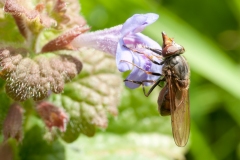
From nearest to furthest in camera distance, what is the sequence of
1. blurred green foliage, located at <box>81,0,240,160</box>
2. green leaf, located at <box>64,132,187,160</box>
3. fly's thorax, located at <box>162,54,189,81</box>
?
fly's thorax, located at <box>162,54,189,81</box> < green leaf, located at <box>64,132,187,160</box> < blurred green foliage, located at <box>81,0,240,160</box>

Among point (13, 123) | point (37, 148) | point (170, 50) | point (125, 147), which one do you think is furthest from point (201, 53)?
point (13, 123)

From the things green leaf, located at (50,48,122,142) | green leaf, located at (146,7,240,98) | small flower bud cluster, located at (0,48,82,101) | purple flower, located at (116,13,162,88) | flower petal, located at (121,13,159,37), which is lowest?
green leaf, located at (146,7,240,98)

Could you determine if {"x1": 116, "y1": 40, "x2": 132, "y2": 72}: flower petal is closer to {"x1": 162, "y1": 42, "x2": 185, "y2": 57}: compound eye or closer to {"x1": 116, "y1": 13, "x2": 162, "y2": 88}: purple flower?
{"x1": 116, "y1": 13, "x2": 162, "y2": 88}: purple flower

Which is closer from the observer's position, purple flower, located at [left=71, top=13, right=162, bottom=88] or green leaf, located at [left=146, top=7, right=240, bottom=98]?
purple flower, located at [left=71, top=13, right=162, bottom=88]

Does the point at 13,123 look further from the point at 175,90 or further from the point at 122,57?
the point at 175,90

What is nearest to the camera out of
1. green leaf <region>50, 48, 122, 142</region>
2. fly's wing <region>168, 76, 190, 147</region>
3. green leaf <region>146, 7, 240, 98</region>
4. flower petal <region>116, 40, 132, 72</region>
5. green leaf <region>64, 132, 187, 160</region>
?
flower petal <region>116, 40, 132, 72</region>

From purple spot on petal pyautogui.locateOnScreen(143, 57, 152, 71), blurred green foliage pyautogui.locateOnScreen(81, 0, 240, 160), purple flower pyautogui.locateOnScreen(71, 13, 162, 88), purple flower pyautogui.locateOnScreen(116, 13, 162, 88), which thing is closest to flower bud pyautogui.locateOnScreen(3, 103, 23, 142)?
purple flower pyautogui.locateOnScreen(71, 13, 162, 88)

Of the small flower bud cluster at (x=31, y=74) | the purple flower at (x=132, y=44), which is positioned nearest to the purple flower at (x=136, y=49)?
the purple flower at (x=132, y=44)
